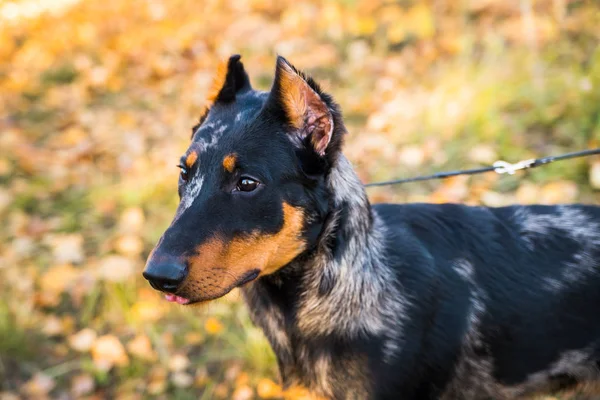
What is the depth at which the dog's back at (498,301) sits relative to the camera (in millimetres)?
2549

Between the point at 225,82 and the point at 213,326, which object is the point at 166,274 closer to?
the point at 225,82

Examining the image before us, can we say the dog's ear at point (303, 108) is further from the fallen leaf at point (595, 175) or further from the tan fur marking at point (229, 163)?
the fallen leaf at point (595, 175)

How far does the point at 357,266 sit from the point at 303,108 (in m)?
0.78

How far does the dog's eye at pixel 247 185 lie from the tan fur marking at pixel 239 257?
15cm

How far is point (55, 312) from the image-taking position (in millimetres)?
4328

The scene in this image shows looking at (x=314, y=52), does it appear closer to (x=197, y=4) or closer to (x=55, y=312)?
(x=197, y=4)

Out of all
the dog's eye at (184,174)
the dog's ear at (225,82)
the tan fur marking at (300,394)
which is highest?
the dog's ear at (225,82)

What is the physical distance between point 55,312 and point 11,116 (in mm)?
3591

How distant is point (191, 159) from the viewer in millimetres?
2361

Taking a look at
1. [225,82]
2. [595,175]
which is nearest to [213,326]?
[225,82]

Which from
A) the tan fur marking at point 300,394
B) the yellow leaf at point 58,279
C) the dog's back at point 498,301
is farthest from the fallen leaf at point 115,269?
the dog's back at point 498,301

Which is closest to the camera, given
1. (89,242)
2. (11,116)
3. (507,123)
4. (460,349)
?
(460,349)

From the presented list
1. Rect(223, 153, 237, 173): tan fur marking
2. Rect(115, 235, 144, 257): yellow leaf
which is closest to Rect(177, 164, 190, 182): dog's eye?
Rect(223, 153, 237, 173): tan fur marking

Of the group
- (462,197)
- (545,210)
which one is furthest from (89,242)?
(545,210)
